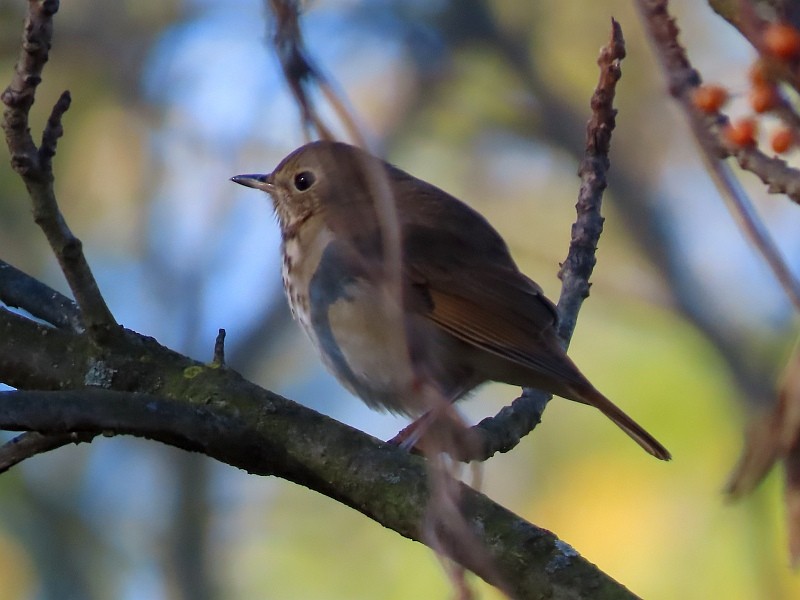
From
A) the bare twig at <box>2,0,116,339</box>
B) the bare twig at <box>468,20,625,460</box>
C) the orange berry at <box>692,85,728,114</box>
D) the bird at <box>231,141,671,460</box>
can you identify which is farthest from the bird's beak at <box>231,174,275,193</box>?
the orange berry at <box>692,85,728,114</box>

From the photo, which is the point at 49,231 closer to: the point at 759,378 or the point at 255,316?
the point at 759,378

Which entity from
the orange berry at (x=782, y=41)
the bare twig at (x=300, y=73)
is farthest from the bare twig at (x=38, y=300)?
the orange berry at (x=782, y=41)

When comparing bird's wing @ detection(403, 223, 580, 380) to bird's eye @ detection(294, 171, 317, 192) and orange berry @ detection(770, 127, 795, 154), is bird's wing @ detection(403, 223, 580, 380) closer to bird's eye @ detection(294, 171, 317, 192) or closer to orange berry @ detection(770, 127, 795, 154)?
bird's eye @ detection(294, 171, 317, 192)

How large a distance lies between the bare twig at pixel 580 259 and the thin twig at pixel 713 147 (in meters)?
1.73

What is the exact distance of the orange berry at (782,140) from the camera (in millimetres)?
1030

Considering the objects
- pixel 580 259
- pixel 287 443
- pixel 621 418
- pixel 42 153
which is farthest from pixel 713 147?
pixel 580 259

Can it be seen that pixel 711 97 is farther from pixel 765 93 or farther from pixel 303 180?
pixel 303 180

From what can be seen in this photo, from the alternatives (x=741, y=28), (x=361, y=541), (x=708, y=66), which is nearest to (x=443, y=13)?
(x=708, y=66)

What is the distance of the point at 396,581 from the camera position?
7898 millimetres

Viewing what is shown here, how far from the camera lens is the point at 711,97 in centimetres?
131

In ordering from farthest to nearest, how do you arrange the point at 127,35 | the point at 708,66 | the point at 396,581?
the point at 127,35, the point at 396,581, the point at 708,66

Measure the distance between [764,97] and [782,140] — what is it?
0.23ft

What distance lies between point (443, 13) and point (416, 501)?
667 centimetres

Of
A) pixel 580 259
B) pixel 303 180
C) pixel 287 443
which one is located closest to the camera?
pixel 287 443
